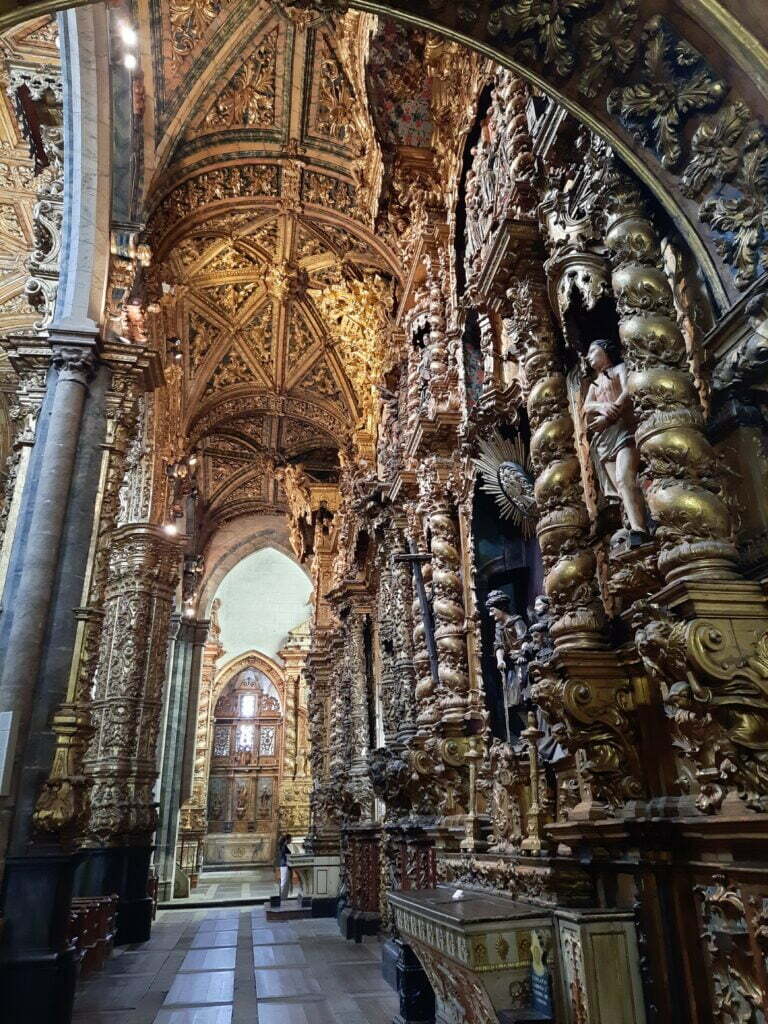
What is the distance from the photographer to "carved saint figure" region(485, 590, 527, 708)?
4.83m

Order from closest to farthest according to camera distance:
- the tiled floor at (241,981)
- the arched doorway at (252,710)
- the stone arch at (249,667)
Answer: the tiled floor at (241,981)
the arched doorway at (252,710)
the stone arch at (249,667)

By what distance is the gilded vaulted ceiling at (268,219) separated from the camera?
882 centimetres

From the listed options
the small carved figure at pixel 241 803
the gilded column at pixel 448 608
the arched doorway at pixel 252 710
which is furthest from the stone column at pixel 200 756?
the gilded column at pixel 448 608

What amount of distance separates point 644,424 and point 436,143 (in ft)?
19.6

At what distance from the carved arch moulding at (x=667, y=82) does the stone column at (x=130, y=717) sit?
8.28 metres

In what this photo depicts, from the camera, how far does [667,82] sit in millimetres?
3020

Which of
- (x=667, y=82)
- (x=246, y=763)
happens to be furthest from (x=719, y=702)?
(x=246, y=763)

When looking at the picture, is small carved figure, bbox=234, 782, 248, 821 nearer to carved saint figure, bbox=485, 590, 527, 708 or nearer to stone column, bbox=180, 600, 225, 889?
stone column, bbox=180, 600, 225, 889

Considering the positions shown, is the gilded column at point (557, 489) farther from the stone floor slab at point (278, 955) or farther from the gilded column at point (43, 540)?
the stone floor slab at point (278, 955)

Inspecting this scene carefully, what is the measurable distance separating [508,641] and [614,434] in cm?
207

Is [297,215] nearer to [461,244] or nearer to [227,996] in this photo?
[461,244]

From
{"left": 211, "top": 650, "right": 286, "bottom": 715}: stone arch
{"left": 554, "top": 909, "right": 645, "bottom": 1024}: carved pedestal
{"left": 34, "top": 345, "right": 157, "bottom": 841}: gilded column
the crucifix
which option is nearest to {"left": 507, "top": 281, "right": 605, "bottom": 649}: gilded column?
{"left": 554, "top": 909, "right": 645, "bottom": 1024}: carved pedestal

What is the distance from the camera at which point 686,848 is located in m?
2.58

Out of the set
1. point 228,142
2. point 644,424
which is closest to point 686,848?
point 644,424
